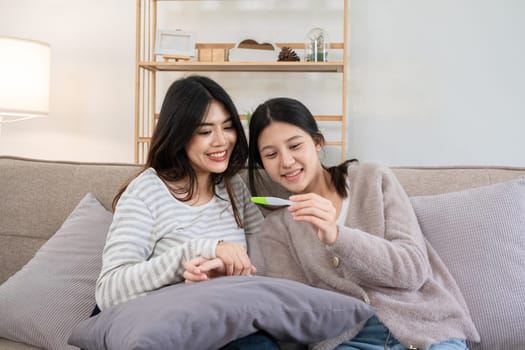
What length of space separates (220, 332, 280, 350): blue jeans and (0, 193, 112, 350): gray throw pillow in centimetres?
56

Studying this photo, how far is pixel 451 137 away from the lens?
3.40 meters

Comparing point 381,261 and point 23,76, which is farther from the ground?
point 23,76

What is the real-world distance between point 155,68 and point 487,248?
8.02ft

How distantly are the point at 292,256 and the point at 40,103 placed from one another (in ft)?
6.16

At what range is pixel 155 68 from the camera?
11.5ft

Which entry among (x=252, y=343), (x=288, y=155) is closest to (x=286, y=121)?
(x=288, y=155)

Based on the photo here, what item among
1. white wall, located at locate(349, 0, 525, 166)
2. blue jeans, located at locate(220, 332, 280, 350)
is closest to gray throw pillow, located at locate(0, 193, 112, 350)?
blue jeans, located at locate(220, 332, 280, 350)

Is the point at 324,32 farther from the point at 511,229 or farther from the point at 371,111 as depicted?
the point at 511,229

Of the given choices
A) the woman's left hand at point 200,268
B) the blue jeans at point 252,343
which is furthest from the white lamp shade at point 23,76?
the blue jeans at point 252,343

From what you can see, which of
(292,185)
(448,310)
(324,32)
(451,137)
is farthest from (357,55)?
(448,310)

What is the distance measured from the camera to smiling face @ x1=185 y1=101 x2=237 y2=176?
154 centimetres

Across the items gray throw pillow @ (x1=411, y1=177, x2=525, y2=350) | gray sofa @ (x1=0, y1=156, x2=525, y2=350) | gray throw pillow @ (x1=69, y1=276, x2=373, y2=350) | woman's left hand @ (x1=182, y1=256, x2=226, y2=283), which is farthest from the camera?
A: gray sofa @ (x1=0, y1=156, x2=525, y2=350)

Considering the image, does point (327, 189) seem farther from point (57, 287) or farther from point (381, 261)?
point (57, 287)

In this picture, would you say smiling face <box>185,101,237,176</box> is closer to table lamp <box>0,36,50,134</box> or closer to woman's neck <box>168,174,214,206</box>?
woman's neck <box>168,174,214,206</box>
